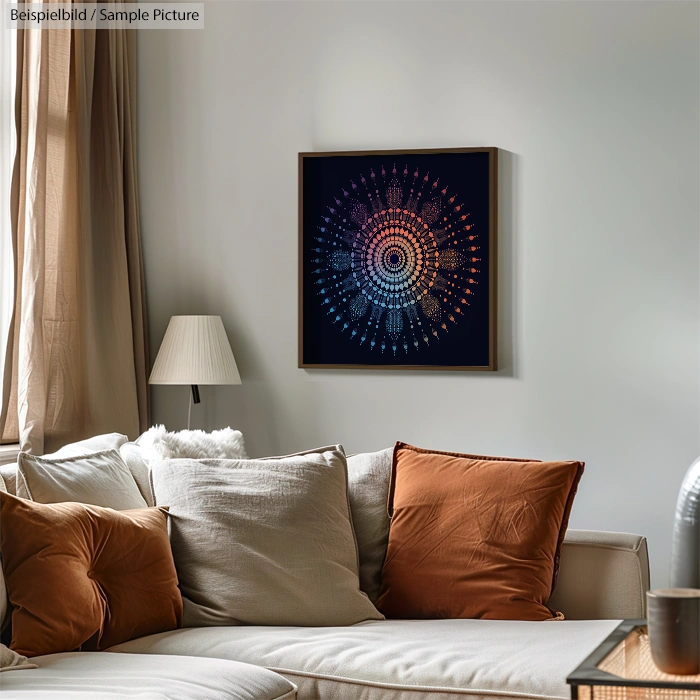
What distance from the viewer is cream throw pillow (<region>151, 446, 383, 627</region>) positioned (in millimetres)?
2545

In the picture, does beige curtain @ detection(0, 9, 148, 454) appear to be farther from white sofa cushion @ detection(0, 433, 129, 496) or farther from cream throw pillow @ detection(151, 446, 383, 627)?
cream throw pillow @ detection(151, 446, 383, 627)

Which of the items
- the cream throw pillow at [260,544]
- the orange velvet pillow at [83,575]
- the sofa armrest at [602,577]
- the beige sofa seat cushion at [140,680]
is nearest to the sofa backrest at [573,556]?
the sofa armrest at [602,577]

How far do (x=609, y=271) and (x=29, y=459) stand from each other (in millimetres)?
2145

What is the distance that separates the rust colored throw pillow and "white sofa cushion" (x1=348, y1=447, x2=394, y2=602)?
0.05 meters

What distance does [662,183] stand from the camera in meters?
3.52

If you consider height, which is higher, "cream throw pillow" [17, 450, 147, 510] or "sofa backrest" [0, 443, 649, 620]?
"cream throw pillow" [17, 450, 147, 510]

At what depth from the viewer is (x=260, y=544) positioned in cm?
260

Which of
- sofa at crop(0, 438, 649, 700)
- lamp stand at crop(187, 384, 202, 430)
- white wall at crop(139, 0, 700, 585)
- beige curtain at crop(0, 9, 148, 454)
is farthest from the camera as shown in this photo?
lamp stand at crop(187, 384, 202, 430)

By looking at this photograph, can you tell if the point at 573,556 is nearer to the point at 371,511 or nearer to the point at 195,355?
the point at 371,511

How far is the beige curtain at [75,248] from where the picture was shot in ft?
11.1

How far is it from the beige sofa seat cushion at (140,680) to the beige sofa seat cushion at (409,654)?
12 centimetres

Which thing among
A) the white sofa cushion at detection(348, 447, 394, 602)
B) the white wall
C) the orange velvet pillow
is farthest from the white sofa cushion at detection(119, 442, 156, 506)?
the white wall

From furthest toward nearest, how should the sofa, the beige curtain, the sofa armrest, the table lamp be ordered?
the table lamp
the beige curtain
the sofa armrest
the sofa

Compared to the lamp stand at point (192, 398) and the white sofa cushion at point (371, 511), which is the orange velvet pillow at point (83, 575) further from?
the lamp stand at point (192, 398)
